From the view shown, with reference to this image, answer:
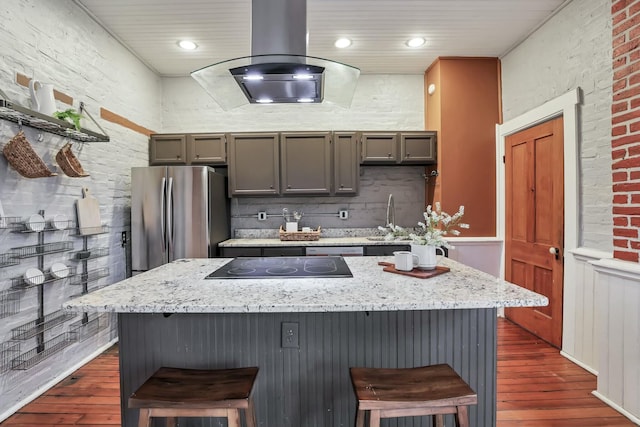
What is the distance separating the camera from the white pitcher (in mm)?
2299

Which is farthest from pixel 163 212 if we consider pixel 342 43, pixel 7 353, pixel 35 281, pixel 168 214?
pixel 342 43

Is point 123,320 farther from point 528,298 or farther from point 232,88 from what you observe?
point 528,298

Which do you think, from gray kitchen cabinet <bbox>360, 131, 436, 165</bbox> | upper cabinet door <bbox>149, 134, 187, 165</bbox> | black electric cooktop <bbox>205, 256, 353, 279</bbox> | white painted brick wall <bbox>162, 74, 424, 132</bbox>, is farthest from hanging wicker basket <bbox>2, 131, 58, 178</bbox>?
gray kitchen cabinet <bbox>360, 131, 436, 165</bbox>

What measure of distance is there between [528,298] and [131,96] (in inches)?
159

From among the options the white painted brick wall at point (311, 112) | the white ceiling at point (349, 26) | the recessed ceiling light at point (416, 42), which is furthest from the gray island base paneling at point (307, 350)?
the white painted brick wall at point (311, 112)

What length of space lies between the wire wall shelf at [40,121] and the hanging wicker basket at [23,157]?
120 mm

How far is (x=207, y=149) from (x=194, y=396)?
320 cm

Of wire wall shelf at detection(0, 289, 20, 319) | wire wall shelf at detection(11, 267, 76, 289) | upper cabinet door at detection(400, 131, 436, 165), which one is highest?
upper cabinet door at detection(400, 131, 436, 165)

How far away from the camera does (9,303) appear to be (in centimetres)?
216

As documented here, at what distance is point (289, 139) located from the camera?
12.8 ft

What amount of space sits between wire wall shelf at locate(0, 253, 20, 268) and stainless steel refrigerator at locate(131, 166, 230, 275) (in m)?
1.23

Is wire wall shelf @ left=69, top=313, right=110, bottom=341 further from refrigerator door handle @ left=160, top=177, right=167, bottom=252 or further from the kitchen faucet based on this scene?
the kitchen faucet

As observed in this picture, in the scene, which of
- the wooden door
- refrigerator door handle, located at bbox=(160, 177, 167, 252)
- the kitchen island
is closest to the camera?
the kitchen island

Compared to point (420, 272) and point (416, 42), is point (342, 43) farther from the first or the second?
point (420, 272)
